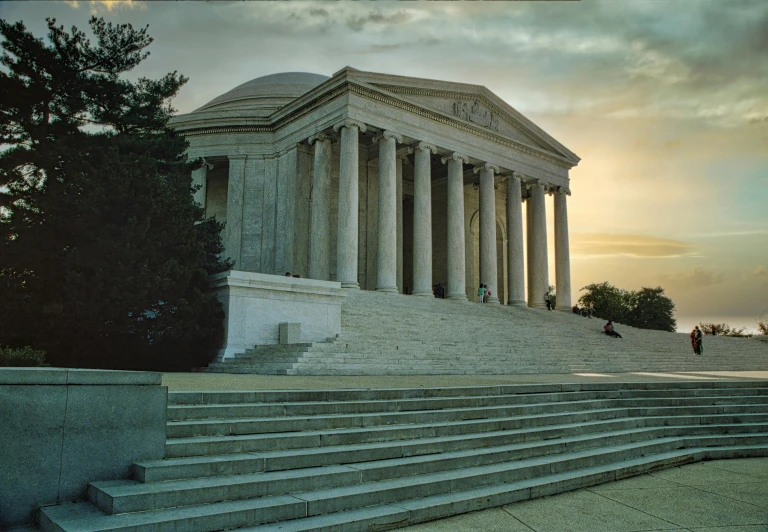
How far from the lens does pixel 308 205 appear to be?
39.9 m

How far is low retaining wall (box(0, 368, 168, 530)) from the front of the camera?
6.63 meters

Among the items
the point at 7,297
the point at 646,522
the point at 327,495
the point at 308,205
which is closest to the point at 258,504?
the point at 327,495

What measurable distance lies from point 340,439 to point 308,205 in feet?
105

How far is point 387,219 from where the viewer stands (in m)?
35.9

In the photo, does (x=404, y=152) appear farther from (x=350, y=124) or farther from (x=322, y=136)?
(x=350, y=124)

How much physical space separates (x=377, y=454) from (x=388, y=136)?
98.6 ft

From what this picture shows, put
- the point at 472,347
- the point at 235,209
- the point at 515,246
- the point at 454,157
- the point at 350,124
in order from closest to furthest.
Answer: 1. the point at 472,347
2. the point at 350,124
3. the point at 454,157
4. the point at 235,209
5. the point at 515,246

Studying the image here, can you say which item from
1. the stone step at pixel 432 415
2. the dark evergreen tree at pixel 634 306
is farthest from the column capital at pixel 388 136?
the dark evergreen tree at pixel 634 306

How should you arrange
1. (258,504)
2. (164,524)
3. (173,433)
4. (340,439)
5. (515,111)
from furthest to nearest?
(515,111) < (340,439) < (173,433) < (258,504) < (164,524)

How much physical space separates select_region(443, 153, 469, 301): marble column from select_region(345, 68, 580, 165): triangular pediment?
10.7 ft

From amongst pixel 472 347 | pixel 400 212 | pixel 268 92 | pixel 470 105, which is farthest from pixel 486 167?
pixel 472 347

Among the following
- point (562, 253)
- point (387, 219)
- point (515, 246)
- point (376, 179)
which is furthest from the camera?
point (562, 253)

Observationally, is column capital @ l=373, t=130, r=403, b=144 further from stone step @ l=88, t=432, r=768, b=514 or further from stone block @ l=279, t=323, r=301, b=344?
stone step @ l=88, t=432, r=768, b=514

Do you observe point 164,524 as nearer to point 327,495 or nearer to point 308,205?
point 327,495
